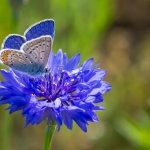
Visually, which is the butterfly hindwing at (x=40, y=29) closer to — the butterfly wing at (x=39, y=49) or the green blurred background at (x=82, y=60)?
the butterfly wing at (x=39, y=49)

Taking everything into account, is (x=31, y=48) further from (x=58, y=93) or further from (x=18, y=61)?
(x=58, y=93)

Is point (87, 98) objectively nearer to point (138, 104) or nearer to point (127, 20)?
point (138, 104)

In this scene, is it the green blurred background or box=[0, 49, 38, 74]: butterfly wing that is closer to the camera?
box=[0, 49, 38, 74]: butterfly wing

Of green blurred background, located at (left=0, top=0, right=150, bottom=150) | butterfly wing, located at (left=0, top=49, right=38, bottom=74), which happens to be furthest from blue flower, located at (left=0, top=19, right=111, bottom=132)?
green blurred background, located at (left=0, top=0, right=150, bottom=150)

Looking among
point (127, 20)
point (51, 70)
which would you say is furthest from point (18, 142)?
point (127, 20)

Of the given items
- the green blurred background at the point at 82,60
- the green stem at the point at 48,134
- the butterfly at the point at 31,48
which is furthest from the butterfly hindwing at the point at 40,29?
the green blurred background at the point at 82,60

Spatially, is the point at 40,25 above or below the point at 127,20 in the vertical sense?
above

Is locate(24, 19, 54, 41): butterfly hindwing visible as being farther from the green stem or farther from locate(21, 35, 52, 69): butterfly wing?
the green stem

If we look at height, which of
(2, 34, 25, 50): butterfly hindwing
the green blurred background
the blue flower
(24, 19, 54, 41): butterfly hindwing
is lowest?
the green blurred background
